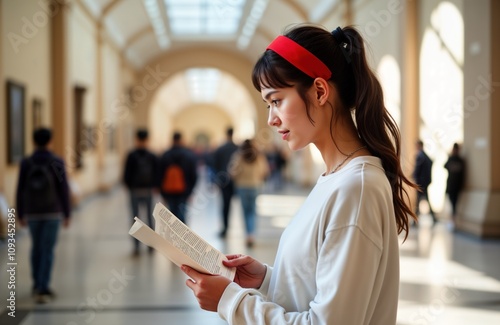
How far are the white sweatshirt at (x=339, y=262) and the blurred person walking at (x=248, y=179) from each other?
7.98 m

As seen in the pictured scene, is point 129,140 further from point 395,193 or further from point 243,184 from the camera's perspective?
point 395,193

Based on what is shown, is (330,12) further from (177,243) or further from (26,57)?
(177,243)

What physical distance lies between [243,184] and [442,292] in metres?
4.26

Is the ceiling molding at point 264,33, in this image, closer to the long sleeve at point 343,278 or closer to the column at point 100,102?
the column at point 100,102

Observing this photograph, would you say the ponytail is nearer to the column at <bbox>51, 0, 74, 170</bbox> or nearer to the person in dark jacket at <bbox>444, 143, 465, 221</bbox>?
the person in dark jacket at <bbox>444, 143, 465, 221</bbox>

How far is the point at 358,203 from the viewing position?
1.48 m

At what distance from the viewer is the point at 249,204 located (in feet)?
32.1

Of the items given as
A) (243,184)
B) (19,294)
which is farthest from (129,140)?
(19,294)

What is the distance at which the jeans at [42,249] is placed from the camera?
6.18 meters

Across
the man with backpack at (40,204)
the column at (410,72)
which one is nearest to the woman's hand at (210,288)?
the man with backpack at (40,204)

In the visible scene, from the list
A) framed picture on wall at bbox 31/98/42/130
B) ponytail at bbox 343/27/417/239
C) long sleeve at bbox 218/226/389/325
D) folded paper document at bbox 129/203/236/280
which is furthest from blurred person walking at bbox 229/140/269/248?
long sleeve at bbox 218/226/389/325

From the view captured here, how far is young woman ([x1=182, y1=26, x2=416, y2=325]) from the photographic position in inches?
57.2

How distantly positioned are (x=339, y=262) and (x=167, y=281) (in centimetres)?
581

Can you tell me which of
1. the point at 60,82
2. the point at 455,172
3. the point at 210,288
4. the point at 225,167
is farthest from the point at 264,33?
the point at 210,288
